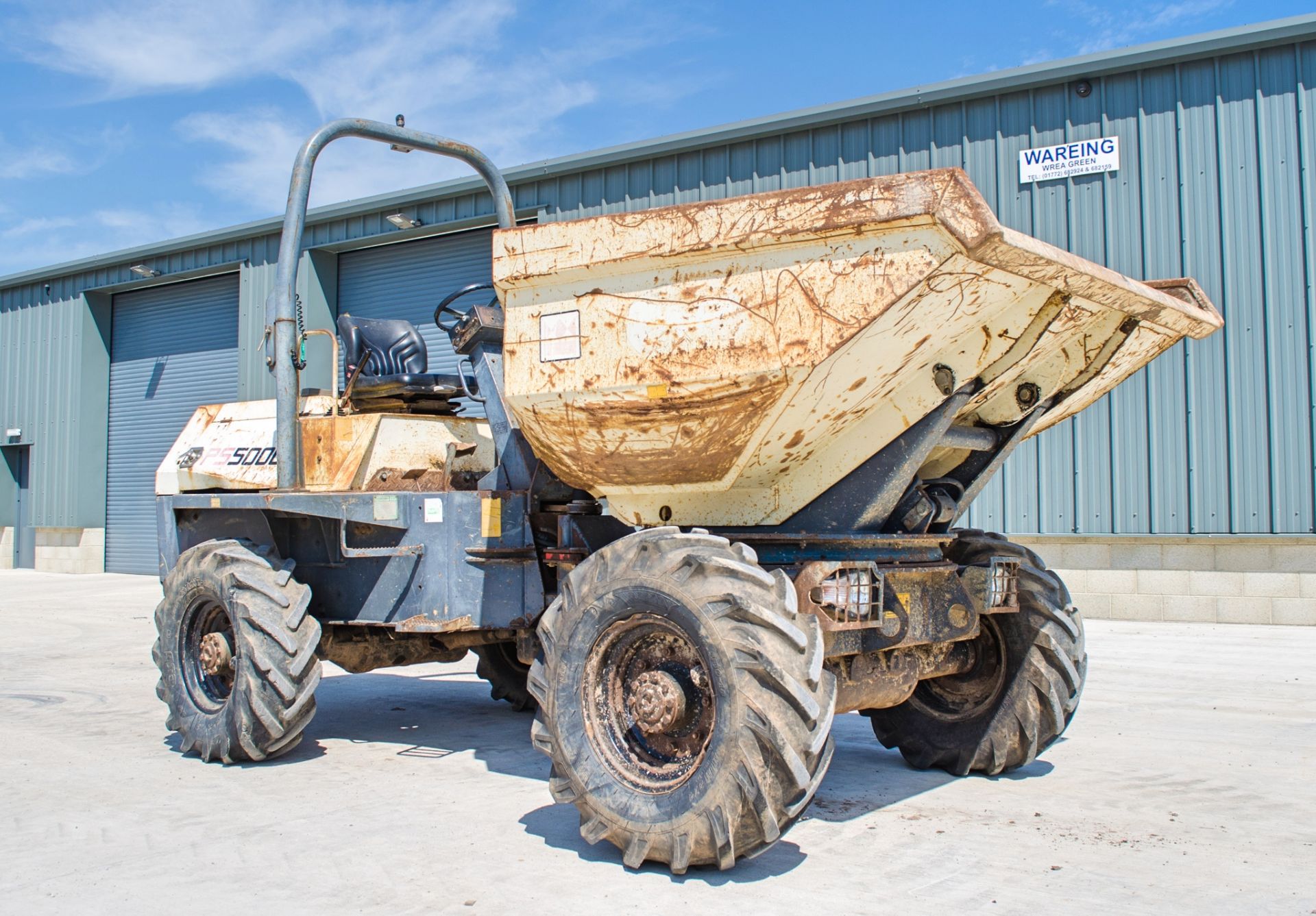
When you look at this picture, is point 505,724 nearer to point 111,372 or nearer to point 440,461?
point 440,461

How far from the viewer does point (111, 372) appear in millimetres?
24062

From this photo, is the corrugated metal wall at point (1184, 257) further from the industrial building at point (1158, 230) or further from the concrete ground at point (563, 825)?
the concrete ground at point (563, 825)

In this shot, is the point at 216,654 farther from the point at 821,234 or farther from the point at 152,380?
the point at 152,380

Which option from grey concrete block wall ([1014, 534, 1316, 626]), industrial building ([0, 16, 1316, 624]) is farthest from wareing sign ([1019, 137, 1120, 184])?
grey concrete block wall ([1014, 534, 1316, 626])

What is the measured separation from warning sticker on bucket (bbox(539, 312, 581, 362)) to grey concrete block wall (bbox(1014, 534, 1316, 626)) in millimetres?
9671

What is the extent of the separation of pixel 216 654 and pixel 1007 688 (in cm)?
419

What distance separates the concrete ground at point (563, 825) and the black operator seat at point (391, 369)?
2.02 m

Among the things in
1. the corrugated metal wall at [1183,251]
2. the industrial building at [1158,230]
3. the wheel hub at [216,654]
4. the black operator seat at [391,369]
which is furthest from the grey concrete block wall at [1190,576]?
the wheel hub at [216,654]

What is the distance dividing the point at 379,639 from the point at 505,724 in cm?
105

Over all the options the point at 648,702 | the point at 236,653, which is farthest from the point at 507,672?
the point at 648,702

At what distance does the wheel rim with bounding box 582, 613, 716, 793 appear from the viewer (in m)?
4.21

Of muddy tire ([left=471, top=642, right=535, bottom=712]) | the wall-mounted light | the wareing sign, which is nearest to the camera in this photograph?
muddy tire ([left=471, top=642, right=535, bottom=712])

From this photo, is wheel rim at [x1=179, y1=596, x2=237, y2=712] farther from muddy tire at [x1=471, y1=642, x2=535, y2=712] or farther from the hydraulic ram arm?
muddy tire at [x1=471, y1=642, x2=535, y2=712]

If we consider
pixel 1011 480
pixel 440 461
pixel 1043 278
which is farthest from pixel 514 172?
pixel 1043 278
